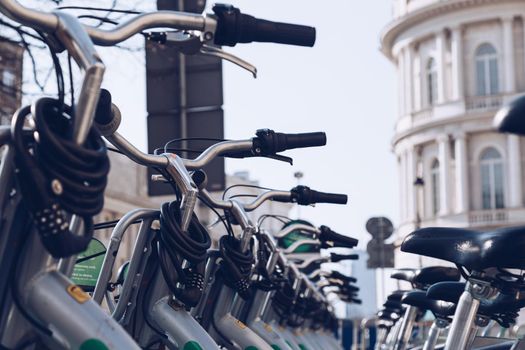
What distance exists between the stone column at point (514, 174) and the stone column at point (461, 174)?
1.73 m

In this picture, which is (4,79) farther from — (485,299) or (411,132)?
(411,132)

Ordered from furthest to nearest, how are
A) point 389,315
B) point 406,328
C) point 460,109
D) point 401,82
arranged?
point 401,82 < point 460,109 < point 389,315 < point 406,328

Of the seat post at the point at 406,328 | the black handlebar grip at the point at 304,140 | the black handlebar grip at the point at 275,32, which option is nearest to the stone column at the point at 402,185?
the seat post at the point at 406,328

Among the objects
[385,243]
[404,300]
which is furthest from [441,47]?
[404,300]

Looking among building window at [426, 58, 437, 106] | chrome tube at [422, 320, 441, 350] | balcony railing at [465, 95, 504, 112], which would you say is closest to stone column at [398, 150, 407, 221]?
building window at [426, 58, 437, 106]

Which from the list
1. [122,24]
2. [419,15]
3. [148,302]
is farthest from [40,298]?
[419,15]

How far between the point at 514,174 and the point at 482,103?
10.6ft

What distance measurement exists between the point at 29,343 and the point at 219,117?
638 cm

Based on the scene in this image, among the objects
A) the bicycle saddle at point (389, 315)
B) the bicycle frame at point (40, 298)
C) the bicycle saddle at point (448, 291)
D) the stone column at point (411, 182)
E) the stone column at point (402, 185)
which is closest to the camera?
the bicycle frame at point (40, 298)

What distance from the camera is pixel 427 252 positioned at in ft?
11.6

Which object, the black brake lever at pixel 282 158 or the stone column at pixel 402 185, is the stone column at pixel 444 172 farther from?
the black brake lever at pixel 282 158

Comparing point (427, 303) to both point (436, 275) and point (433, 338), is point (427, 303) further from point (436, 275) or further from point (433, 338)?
point (433, 338)

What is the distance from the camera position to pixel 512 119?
7.12 feet

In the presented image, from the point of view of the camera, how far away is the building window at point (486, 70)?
156 ft
